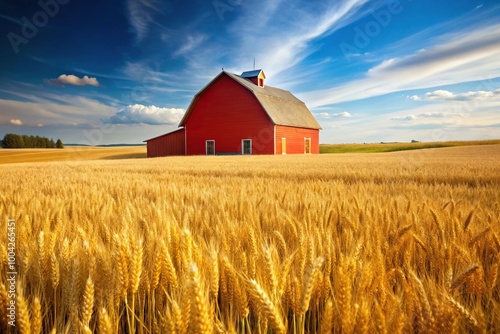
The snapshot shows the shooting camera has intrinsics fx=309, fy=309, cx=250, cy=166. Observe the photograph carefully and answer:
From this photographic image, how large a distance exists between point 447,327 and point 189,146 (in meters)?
32.6

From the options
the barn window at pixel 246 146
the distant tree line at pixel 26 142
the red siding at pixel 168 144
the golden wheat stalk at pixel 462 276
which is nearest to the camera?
the golden wheat stalk at pixel 462 276

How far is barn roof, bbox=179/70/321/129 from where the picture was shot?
2906cm

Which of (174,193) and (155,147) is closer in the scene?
(174,193)

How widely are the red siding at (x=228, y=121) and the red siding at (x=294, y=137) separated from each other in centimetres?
117

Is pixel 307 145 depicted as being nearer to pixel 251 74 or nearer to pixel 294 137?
pixel 294 137

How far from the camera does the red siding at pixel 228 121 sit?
95.1 ft

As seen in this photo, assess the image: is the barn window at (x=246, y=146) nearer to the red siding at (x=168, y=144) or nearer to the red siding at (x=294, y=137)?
the red siding at (x=294, y=137)

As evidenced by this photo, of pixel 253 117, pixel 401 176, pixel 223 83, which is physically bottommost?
pixel 401 176

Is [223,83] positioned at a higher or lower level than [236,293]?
higher

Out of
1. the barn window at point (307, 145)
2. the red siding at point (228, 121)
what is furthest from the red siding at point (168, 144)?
the barn window at point (307, 145)

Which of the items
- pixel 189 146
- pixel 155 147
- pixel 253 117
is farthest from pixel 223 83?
pixel 155 147

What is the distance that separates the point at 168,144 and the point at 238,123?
9.61m

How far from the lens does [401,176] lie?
5.67 metres

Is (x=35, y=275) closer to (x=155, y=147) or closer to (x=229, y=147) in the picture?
(x=229, y=147)
